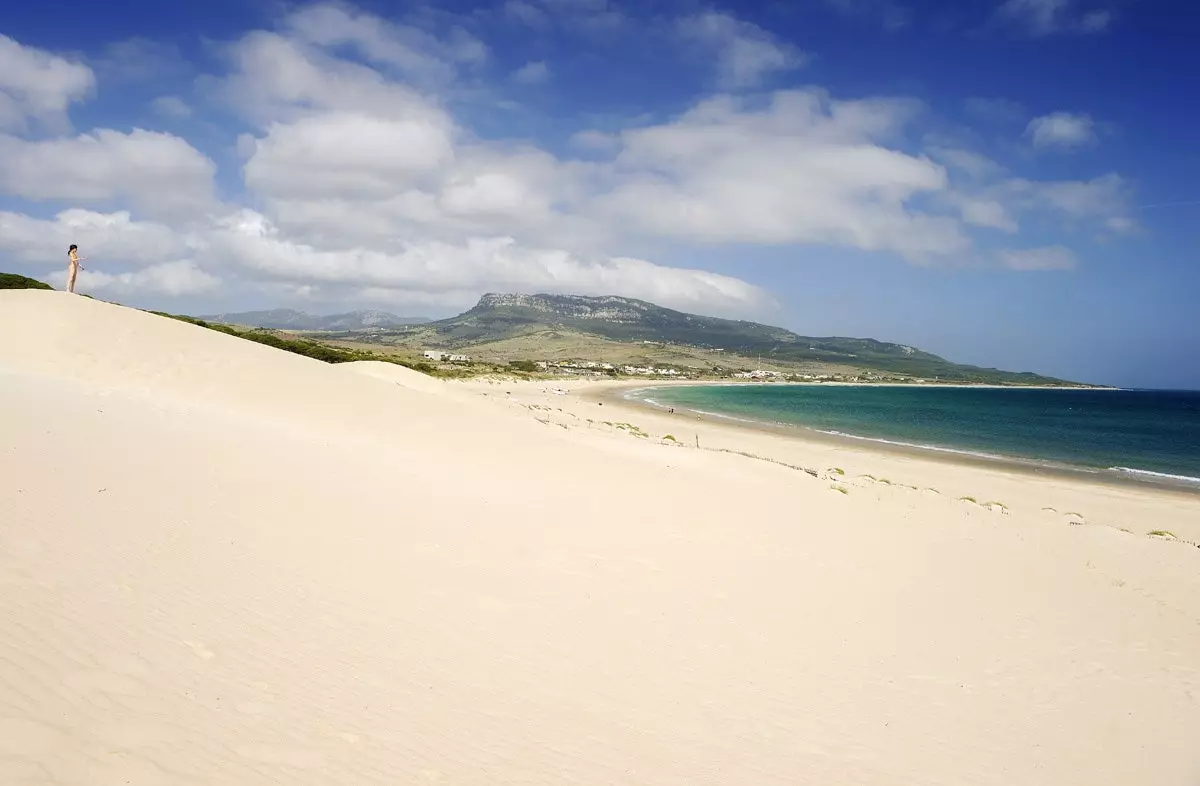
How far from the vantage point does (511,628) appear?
715 cm

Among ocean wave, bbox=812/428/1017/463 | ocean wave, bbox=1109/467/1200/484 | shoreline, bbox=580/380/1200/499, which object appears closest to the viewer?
shoreline, bbox=580/380/1200/499

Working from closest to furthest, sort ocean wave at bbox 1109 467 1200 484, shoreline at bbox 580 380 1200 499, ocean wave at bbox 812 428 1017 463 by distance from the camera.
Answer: shoreline at bbox 580 380 1200 499
ocean wave at bbox 1109 467 1200 484
ocean wave at bbox 812 428 1017 463

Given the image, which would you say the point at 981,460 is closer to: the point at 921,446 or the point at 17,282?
the point at 921,446

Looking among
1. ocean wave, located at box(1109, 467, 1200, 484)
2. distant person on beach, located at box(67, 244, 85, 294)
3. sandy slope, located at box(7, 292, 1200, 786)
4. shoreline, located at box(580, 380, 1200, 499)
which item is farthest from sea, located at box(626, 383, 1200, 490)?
distant person on beach, located at box(67, 244, 85, 294)

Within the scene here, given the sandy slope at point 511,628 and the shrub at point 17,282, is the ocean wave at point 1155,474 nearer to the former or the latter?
the sandy slope at point 511,628

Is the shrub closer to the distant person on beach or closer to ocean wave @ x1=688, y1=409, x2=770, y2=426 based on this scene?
the distant person on beach

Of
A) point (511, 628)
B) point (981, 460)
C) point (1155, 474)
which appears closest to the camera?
point (511, 628)

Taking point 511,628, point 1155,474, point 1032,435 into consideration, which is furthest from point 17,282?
point 1032,435

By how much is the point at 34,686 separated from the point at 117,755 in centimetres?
91

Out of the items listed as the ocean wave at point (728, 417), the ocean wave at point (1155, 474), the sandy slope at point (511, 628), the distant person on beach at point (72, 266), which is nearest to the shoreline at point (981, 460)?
the ocean wave at point (1155, 474)

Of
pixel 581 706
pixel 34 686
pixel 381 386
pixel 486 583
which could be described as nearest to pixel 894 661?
pixel 581 706

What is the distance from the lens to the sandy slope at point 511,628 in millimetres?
4594

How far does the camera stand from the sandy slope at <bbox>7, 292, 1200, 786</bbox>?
15.1ft

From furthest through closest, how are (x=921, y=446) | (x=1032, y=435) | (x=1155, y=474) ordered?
(x=1032, y=435), (x=921, y=446), (x=1155, y=474)
